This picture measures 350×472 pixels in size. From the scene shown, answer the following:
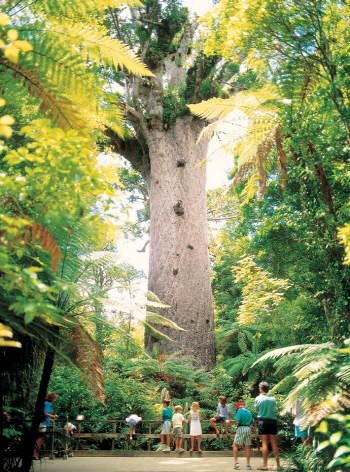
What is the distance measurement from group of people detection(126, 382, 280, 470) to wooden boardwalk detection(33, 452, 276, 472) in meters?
0.25

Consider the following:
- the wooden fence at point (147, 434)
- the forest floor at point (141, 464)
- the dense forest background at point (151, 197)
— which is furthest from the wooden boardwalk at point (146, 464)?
the dense forest background at point (151, 197)

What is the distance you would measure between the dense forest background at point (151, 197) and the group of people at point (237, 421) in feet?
1.19

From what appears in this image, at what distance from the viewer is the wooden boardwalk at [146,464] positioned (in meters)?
6.07

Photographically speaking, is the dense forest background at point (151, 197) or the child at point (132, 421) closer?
the dense forest background at point (151, 197)

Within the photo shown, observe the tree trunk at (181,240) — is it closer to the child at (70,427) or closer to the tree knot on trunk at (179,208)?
the tree knot on trunk at (179,208)

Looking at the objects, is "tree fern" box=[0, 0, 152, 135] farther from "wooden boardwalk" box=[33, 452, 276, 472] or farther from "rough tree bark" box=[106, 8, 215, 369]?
"rough tree bark" box=[106, 8, 215, 369]

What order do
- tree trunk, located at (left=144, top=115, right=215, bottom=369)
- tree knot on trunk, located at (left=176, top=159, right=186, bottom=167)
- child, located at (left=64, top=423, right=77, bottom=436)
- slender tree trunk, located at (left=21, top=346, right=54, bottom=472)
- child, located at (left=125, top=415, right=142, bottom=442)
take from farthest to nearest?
1. tree knot on trunk, located at (left=176, top=159, right=186, bottom=167)
2. tree trunk, located at (left=144, top=115, right=215, bottom=369)
3. child, located at (left=125, top=415, right=142, bottom=442)
4. child, located at (left=64, top=423, right=77, bottom=436)
5. slender tree trunk, located at (left=21, top=346, right=54, bottom=472)

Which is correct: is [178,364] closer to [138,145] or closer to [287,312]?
[287,312]

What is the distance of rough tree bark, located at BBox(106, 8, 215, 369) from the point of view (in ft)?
35.0

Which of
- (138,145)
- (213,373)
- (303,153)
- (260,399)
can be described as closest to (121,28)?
(138,145)

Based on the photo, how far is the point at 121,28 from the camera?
1232 cm

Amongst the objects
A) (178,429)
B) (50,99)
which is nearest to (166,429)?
(178,429)

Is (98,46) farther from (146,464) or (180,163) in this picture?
(180,163)

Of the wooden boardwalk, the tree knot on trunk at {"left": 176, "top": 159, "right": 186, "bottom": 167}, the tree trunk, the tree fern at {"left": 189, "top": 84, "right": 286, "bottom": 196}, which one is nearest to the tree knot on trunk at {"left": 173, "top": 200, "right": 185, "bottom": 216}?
the tree trunk
